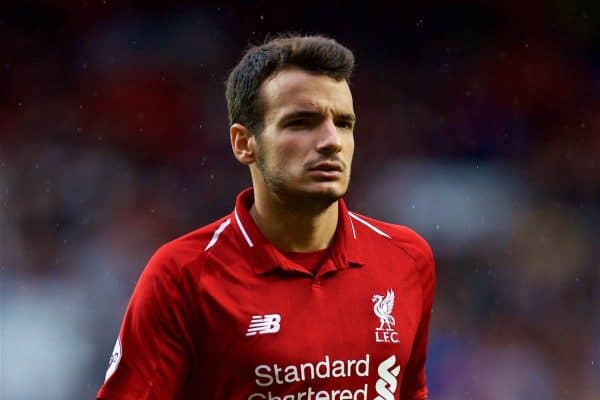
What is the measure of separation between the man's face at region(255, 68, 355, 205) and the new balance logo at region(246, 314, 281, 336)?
14.1 inches

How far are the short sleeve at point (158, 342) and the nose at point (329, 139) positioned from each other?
1.74 feet

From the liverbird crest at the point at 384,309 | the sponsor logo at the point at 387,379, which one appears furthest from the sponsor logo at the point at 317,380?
the liverbird crest at the point at 384,309

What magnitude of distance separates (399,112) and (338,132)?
191 inches

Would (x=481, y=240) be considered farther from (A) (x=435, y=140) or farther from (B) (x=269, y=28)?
(B) (x=269, y=28)

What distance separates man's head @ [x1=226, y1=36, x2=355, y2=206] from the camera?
2.56 meters

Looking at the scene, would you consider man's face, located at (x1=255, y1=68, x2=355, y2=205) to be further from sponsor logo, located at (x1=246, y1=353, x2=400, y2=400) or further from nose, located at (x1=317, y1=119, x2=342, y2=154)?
sponsor logo, located at (x1=246, y1=353, x2=400, y2=400)

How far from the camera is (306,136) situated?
2.57 metres

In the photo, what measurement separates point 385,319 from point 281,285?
13.1 inches

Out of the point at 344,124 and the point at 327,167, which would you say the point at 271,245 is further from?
the point at 344,124

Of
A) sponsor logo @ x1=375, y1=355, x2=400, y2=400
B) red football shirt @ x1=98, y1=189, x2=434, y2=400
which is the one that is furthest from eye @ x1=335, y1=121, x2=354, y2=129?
sponsor logo @ x1=375, y1=355, x2=400, y2=400

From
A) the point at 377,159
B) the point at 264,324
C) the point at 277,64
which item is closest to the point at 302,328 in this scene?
the point at 264,324

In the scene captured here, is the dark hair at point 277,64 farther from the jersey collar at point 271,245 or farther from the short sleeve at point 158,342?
the short sleeve at point 158,342

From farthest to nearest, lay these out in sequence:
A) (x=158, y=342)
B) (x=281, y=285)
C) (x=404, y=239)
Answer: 1. (x=404, y=239)
2. (x=281, y=285)
3. (x=158, y=342)

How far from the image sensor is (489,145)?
286 inches
